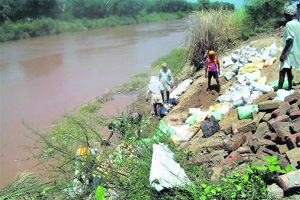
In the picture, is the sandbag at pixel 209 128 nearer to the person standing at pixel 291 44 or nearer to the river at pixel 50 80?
the person standing at pixel 291 44

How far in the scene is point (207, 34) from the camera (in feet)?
35.2

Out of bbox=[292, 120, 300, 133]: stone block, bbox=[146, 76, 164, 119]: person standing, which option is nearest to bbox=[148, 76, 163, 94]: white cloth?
bbox=[146, 76, 164, 119]: person standing

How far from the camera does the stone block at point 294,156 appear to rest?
2.86 meters

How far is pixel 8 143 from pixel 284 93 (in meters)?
7.12

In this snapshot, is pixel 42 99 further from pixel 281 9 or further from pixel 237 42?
pixel 281 9

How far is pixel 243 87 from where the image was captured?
22.2 feet

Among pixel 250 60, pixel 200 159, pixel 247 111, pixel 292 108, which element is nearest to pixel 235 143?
pixel 200 159

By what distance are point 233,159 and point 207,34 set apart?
787 cm

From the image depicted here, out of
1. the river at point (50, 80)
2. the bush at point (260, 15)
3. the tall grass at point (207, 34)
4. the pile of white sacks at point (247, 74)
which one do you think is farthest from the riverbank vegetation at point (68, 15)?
the pile of white sacks at point (247, 74)

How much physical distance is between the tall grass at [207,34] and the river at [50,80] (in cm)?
172

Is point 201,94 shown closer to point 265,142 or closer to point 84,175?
point 265,142

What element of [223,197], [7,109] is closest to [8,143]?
[7,109]

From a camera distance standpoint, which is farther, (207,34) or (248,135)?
(207,34)

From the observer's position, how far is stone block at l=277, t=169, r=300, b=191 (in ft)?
8.58
